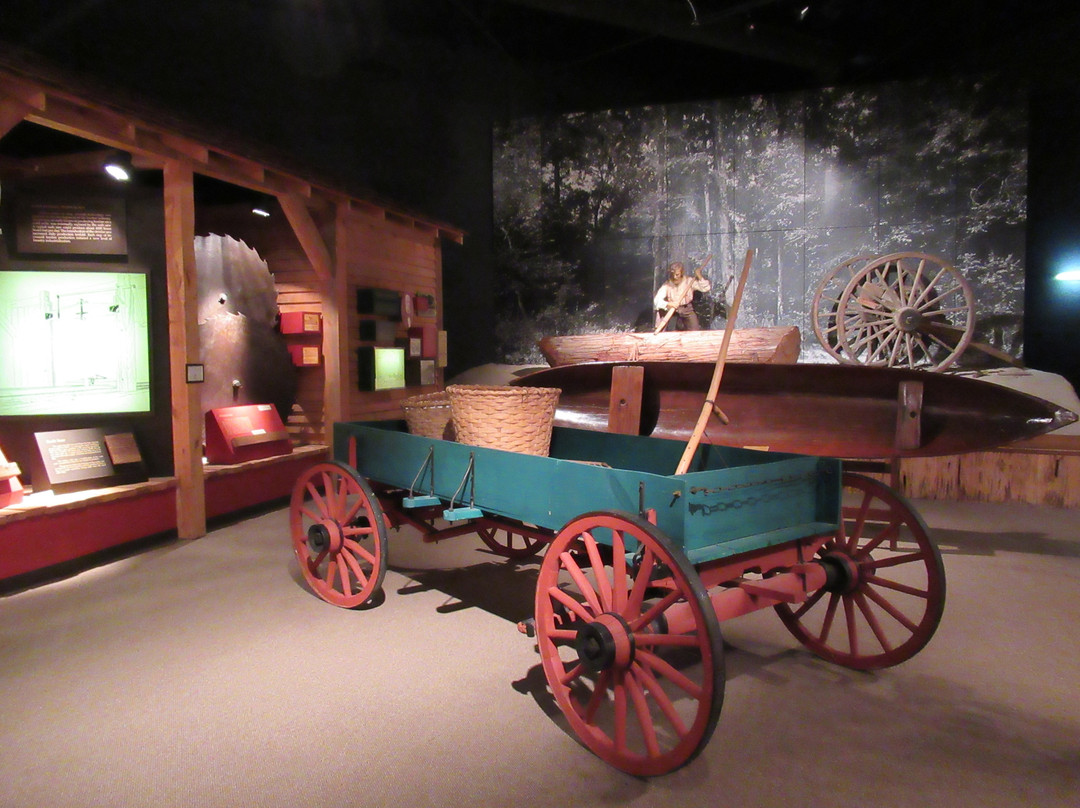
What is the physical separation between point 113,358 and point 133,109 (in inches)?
60.4

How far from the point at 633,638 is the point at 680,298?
6.38 metres

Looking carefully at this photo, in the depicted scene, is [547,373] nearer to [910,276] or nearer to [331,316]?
[331,316]

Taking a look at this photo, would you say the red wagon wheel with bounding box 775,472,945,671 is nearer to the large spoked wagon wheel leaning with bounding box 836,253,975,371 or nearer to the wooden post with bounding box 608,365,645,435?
the wooden post with bounding box 608,365,645,435

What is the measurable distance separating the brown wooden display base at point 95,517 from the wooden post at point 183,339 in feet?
0.34

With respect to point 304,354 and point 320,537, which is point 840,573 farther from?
point 304,354

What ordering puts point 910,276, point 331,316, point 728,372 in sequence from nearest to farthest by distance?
point 728,372 → point 331,316 → point 910,276

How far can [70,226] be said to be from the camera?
438 cm

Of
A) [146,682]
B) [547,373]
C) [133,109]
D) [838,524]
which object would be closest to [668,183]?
[547,373]

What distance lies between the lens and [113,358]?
14.6 feet

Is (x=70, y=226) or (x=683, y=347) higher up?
(x=70, y=226)

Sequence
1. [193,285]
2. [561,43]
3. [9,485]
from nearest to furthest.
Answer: [9,485] → [193,285] → [561,43]

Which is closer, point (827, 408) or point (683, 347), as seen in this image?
point (827, 408)

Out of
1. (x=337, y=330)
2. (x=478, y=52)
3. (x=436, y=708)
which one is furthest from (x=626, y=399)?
(x=478, y=52)

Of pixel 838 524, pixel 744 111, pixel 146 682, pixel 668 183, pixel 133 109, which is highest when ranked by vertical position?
pixel 744 111
